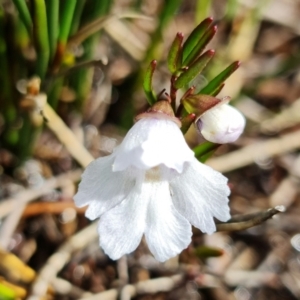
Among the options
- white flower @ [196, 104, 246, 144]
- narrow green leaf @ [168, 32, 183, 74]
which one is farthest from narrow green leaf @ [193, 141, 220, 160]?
narrow green leaf @ [168, 32, 183, 74]

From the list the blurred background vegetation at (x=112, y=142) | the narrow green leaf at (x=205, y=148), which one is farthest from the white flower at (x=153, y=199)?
the blurred background vegetation at (x=112, y=142)

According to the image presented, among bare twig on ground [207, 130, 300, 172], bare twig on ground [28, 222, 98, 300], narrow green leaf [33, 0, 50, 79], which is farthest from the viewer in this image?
bare twig on ground [207, 130, 300, 172]

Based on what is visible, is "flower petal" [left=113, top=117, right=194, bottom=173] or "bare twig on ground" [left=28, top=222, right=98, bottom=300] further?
"bare twig on ground" [left=28, top=222, right=98, bottom=300]

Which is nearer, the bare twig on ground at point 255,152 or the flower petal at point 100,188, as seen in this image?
the flower petal at point 100,188

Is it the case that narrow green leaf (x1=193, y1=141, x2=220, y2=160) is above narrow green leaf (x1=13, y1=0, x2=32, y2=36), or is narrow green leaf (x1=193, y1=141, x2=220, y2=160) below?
below

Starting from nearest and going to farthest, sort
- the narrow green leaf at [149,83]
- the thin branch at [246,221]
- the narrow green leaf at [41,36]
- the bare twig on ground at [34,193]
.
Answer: the narrow green leaf at [149,83]
the thin branch at [246,221]
the narrow green leaf at [41,36]
the bare twig on ground at [34,193]

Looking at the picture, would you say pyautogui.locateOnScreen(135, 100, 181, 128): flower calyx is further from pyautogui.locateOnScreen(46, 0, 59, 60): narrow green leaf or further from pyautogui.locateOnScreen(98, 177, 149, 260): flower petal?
pyautogui.locateOnScreen(46, 0, 59, 60): narrow green leaf

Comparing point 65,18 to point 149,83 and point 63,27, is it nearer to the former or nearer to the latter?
point 63,27

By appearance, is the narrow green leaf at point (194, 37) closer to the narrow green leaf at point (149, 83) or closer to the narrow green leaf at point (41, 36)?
the narrow green leaf at point (149, 83)
